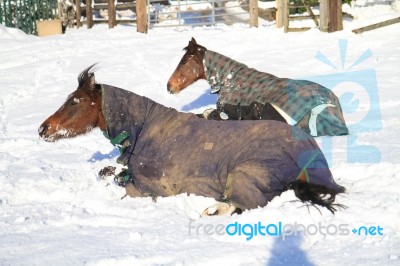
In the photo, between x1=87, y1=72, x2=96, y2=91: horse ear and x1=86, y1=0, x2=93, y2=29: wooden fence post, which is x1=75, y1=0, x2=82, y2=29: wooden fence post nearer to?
x1=86, y1=0, x2=93, y2=29: wooden fence post

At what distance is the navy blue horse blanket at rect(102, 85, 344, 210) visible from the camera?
4.90 m

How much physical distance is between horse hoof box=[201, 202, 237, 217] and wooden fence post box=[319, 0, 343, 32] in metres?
12.0

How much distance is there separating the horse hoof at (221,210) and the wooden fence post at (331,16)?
12035mm

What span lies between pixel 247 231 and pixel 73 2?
1934 cm

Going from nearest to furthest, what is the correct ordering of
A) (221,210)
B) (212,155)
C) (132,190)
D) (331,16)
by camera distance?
1. (221,210)
2. (212,155)
3. (132,190)
4. (331,16)

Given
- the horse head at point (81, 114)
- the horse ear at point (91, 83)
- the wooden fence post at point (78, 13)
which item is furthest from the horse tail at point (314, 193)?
the wooden fence post at point (78, 13)

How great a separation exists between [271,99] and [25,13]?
15224 mm

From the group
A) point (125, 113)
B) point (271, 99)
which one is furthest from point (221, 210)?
point (271, 99)

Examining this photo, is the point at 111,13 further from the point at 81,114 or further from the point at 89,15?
the point at 81,114

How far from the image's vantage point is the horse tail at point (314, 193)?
4789 millimetres

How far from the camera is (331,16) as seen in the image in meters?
16.3

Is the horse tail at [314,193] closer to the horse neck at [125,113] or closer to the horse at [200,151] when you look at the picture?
the horse at [200,151]

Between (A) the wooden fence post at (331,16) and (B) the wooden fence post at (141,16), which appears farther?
(B) the wooden fence post at (141,16)

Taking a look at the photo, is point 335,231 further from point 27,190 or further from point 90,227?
point 27,190
